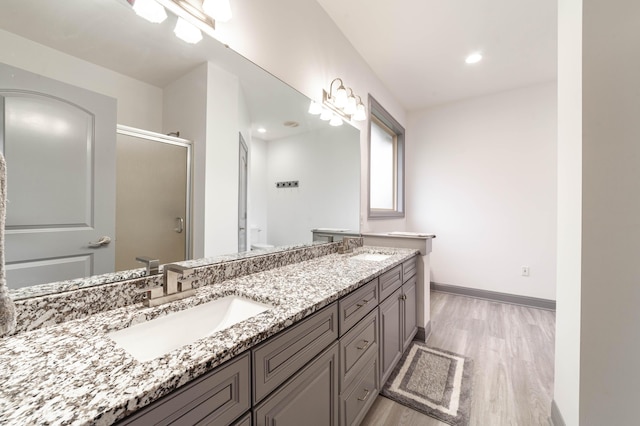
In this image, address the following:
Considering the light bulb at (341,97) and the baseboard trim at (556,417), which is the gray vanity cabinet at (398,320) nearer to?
the baseboard trim at (556,417)

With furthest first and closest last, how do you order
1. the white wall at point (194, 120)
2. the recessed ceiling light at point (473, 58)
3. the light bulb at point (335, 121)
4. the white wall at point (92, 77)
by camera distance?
the recessed ceiling light at point (473, 58) → the light bulb at point (335, 121) → the white wall at point (194, 120) → the white wall at point (92, 77)

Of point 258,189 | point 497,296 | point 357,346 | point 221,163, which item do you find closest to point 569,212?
point 357,346

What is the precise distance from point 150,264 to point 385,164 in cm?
311

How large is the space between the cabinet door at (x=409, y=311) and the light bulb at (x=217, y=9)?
1.95 meters

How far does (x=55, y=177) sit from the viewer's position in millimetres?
742

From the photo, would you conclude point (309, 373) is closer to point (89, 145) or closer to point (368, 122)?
point (89, 145)

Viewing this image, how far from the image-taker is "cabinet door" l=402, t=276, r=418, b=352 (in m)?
1.91

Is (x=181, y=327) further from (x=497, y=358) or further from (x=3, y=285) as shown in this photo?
(x=497, y=358)

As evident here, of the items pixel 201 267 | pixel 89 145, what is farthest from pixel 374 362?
pixel 89 145

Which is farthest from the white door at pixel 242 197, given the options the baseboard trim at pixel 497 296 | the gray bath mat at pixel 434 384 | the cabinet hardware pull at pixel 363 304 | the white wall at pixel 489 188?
the baseboard trim at pixel 497 296

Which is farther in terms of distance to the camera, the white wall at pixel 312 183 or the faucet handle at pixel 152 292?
the white wall at pixel 312 183

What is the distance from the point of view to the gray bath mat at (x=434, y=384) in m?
1.47

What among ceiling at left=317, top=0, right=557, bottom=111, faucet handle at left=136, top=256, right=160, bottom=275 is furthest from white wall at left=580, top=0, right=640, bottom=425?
faucet handle at left=136, top=256, right=160, bottom=275

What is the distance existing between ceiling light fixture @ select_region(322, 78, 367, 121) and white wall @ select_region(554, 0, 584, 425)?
1319 millimetres
